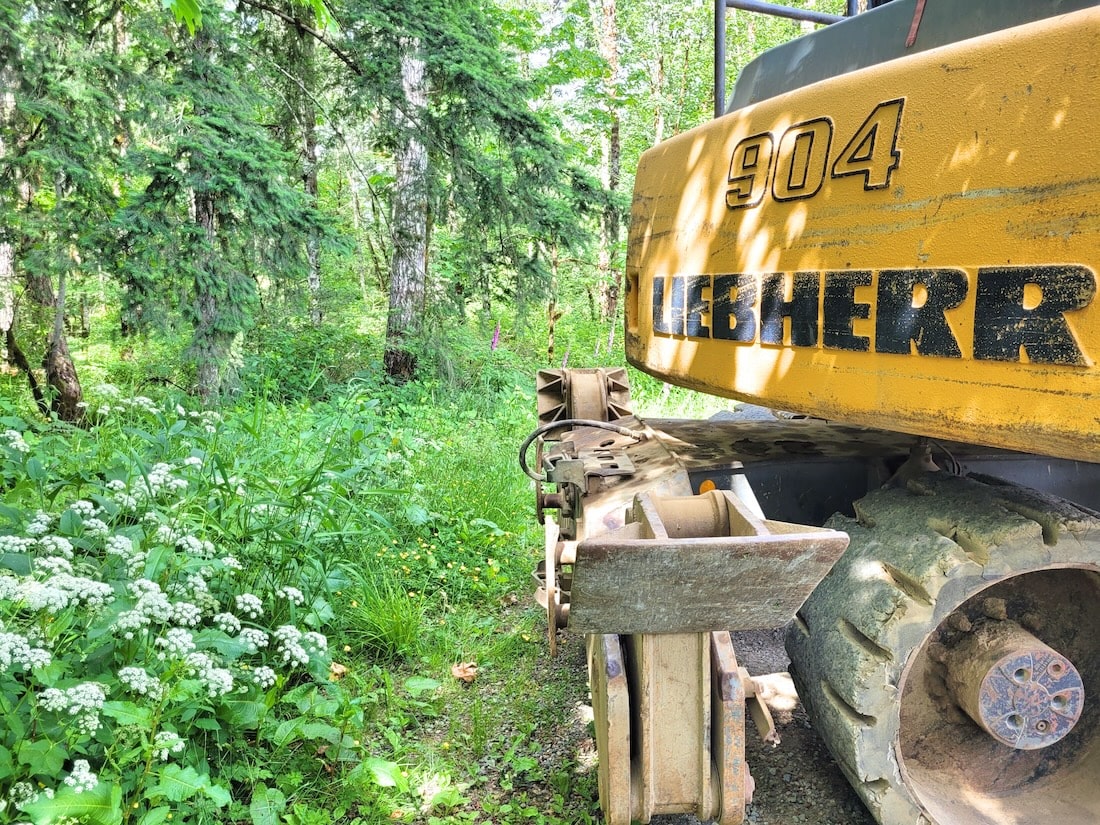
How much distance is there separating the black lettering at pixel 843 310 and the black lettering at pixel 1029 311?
29 cm

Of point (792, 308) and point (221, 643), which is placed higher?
point (792, 308)

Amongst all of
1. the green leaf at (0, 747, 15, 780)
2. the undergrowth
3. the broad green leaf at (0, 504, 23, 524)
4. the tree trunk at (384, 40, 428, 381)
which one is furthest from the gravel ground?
the tree trunk at (384, 40, 428, 381)

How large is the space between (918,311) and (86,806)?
241 cm

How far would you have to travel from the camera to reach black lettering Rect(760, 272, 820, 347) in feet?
6.69

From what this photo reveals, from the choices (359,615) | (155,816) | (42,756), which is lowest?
(359,615)

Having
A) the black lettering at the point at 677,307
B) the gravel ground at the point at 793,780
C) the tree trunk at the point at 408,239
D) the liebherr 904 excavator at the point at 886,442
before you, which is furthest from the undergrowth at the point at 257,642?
the tree trunk at the point at 408,239

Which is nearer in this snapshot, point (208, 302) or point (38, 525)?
point (38, 525)

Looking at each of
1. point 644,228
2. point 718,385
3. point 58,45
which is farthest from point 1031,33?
point 58,45

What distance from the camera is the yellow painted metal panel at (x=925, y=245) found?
151 centimetres

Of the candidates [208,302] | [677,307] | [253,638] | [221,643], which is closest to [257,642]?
[253,638]

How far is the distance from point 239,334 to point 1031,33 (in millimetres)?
5258

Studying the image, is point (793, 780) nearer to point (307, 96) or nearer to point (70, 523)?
point (70, 523)

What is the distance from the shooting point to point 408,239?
779cm

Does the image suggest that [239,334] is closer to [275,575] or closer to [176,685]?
[275,575]
